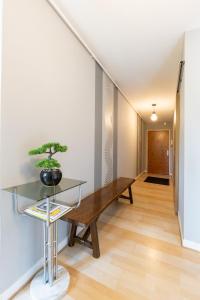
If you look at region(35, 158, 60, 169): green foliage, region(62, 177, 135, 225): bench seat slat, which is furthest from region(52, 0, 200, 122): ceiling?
region(62, 177, 135, 225): bench seat slat

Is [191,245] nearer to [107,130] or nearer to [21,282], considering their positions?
[21,282]

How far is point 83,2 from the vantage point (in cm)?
145

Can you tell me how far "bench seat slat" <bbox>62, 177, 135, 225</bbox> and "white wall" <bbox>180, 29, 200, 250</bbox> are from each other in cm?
95

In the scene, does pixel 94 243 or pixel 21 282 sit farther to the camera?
pixel 94 243

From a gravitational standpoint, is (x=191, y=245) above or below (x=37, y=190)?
below

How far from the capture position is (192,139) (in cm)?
174

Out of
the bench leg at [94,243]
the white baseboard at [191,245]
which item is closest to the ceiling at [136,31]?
the bench leg at [94,243]

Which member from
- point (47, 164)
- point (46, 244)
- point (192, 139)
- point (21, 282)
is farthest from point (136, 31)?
point (21, 282)

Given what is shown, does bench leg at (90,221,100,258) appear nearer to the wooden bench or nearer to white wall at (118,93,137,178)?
the wooden bench

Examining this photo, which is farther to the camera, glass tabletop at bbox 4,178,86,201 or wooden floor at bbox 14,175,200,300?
wooden floor at bbox 14,175,200,300

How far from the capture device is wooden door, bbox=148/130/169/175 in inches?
264

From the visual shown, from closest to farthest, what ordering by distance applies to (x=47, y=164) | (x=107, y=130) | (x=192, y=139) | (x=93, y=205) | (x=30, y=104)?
(x=47, y=164)
(x=30, y=104)
(x=192, y=139)
(x=93, y=205)
(x=107, y=130)

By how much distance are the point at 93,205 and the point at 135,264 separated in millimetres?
725

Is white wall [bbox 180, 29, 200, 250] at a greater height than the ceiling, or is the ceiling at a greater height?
the ceiling
